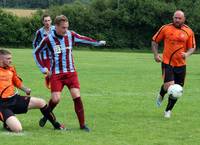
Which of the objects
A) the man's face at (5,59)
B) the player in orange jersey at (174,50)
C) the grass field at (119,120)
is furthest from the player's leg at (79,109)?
the player in orange jersey at (174,50)

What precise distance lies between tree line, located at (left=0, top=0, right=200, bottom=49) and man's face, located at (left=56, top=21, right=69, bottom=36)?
57.3m

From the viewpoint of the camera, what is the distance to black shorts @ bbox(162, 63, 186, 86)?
41.0ft

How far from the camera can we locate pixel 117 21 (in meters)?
72.4

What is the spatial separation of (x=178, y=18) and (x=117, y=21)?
6021 cm

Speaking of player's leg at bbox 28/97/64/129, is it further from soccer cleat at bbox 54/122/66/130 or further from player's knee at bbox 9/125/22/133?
player's knee at bbox 9/125/22/133

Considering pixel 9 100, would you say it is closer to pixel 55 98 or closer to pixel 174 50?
pixel 55 98

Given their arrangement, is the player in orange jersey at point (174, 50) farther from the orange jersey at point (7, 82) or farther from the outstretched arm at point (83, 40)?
the orange jersey at point (7, 82)

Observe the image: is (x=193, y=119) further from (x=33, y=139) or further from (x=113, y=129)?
(x=33, y=139)

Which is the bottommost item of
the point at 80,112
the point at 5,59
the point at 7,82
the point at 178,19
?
the point at 80,112

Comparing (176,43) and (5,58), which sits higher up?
(5,58)

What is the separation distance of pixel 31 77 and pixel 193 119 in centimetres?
1199

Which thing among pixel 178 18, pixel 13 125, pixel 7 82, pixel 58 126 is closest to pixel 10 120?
pixel 13 125

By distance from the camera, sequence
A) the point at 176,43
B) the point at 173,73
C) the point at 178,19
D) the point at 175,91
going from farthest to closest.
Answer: the point at 173,73, the point at 176,43, the point at 178,19, the point at 175,91

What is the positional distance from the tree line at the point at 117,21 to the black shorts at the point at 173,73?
5543cm
